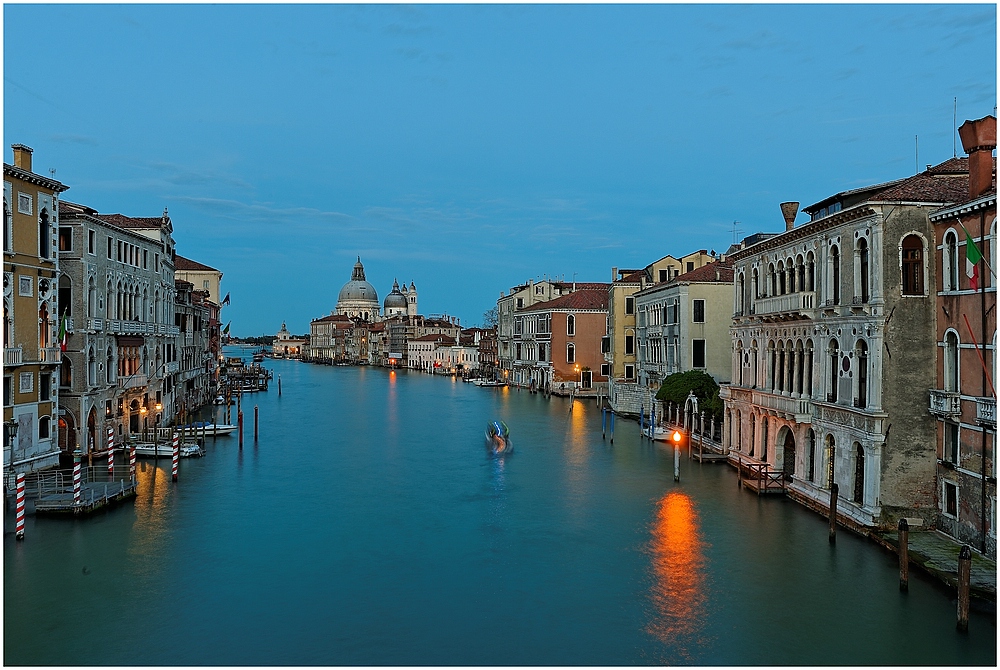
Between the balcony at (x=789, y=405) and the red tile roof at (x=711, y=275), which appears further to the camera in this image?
the red tile roof at (x=711, y=275)

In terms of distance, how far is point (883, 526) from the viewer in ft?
53.7

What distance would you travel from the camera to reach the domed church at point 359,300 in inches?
7382

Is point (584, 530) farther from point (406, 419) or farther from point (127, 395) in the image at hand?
point (406, 419)

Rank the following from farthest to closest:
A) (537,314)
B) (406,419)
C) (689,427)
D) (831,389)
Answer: (537,314)
(406,419)
(689,427)
(831,389)

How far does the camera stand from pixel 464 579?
15.3 meters

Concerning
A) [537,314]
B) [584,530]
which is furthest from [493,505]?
[537,314]

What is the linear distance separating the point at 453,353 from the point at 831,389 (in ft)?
283

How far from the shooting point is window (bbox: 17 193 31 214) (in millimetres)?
20984

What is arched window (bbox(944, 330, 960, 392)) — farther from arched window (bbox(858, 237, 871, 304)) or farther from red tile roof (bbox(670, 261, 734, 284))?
red tile roof (bbox(670, 261, 734, 284))

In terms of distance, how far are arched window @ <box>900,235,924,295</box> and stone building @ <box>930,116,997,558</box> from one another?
1.04 feet

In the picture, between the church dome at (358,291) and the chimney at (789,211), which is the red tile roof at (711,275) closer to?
the chimney at (789,211)

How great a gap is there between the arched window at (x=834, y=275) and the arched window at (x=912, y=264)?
1.95m

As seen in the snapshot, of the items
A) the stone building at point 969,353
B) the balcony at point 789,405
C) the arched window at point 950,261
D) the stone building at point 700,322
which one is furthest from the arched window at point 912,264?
the stone building at point 700,322

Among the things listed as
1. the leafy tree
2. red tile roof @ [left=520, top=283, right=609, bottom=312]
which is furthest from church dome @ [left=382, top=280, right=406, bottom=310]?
the leafy tree
